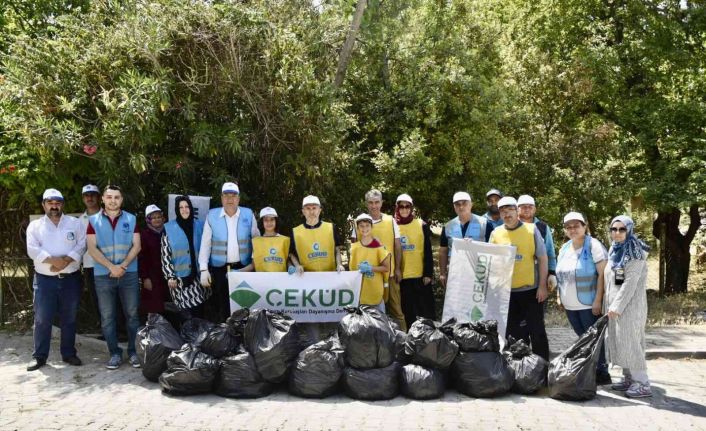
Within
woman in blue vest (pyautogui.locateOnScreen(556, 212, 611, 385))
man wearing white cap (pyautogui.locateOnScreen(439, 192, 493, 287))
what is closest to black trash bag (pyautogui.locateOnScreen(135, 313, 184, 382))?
man wearing white cap (pyautogui.locateOnScreen(439, 192, 493, 287))

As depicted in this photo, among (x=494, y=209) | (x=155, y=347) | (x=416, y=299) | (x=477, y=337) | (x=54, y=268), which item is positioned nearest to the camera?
(x=477, y=337)

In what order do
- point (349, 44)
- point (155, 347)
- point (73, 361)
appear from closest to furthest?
point (155, 347) < point (73, 361) < point (349, 44)

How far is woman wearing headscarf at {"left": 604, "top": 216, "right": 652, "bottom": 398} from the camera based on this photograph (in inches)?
239

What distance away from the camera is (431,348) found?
6066mm

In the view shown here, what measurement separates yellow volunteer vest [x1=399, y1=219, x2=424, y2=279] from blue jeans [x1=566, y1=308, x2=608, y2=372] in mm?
1788

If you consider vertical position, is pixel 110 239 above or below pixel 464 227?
below

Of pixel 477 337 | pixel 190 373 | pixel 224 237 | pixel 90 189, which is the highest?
pixel 90 189

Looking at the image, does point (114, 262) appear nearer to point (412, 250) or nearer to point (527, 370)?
point (412, 250)

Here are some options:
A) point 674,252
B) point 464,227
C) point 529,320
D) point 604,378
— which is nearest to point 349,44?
point 464,227

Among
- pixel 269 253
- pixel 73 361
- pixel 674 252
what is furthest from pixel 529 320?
pixel 674 252

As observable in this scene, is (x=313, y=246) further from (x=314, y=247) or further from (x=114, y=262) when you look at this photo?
(x=114, y=262)

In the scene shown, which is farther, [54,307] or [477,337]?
[54,307]

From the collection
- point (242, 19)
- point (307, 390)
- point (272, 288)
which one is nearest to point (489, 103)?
point (242, 19)

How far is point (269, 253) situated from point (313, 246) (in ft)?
1.63
